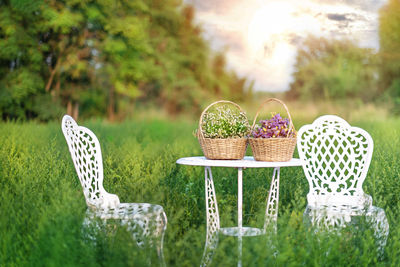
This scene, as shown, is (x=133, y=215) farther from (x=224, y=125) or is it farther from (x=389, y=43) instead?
(x=389, y=43)

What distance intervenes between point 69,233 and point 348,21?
2346cm

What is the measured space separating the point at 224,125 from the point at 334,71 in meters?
26.6

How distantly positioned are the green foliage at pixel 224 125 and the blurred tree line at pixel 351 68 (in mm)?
23776

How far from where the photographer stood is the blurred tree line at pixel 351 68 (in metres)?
26.8

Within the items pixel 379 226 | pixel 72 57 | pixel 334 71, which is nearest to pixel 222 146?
pixel 379 226

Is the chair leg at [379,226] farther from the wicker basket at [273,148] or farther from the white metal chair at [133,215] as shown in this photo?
the white metal chair at [133,215]

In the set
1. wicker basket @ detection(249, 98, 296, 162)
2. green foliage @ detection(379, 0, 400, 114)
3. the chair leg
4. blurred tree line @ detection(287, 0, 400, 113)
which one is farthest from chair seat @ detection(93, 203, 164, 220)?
green foliage @ detection(379, 0, 400, 114)

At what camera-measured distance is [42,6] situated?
1677 cm

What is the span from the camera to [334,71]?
1114 inches

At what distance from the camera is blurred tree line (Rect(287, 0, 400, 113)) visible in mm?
26781

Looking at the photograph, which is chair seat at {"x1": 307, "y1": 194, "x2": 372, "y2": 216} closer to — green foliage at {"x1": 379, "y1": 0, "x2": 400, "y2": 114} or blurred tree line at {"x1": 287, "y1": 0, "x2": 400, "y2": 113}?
blurred tree line at {"x1": 287, "y1": 0, "x2": 400, "y2": 113}

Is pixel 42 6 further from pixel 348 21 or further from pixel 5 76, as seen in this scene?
pixel 348 21

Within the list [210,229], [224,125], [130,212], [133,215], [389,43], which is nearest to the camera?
[133,215]

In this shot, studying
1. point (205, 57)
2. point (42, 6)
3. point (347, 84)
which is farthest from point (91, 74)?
point (347, 84)
